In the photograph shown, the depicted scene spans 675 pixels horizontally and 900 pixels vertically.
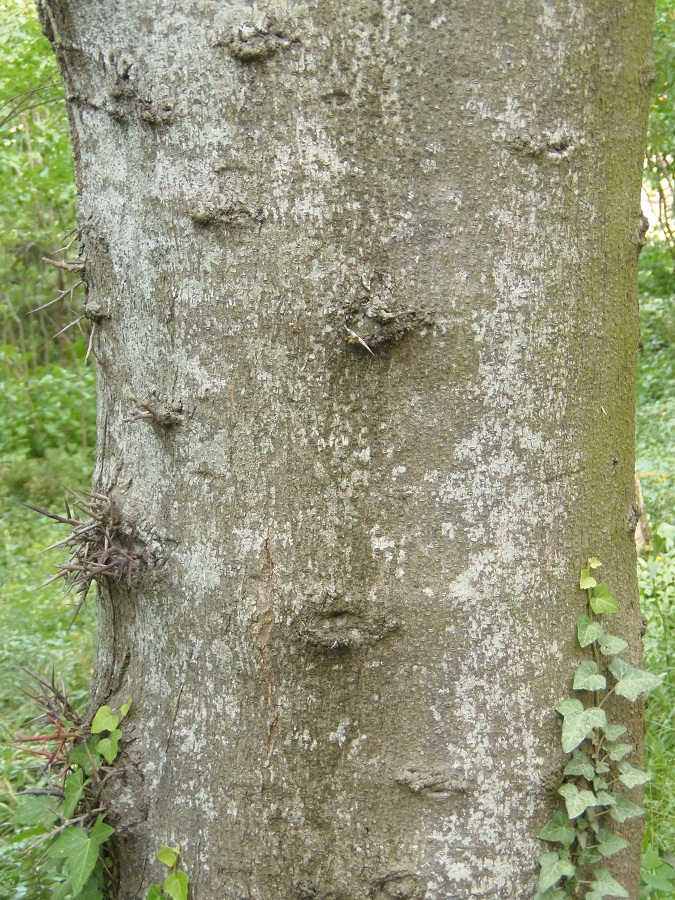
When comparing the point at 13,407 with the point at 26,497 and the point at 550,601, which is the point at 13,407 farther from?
A: the point at 550,601

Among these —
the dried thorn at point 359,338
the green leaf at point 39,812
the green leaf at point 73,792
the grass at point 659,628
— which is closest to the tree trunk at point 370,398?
the dried thorn at point 359,338

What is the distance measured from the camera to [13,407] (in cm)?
834

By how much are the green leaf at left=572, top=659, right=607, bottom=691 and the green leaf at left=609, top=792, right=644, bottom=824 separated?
0.67 feet

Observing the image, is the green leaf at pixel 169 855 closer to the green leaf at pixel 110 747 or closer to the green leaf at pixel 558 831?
the green leaf at pixel 110 747

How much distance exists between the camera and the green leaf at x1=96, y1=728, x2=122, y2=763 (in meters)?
1.54

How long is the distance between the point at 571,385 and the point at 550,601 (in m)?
0.37

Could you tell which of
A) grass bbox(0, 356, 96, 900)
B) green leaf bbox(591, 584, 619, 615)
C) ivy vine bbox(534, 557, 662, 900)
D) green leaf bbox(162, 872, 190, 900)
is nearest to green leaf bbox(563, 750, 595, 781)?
ivy vine bbox(534, 557, 662, 900)

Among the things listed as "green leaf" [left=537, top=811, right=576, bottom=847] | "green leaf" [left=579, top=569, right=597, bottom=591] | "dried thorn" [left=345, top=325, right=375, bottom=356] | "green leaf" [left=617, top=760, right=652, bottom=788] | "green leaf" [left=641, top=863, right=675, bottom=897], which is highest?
"dried thorn" [left=345, top=325, right=375, bottom=356]

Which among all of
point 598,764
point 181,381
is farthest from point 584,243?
point 598,764

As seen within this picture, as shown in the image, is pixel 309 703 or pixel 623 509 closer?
pixel 309 703

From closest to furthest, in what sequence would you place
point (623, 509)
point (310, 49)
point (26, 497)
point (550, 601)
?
point (310, 49), point (550, 601), point (623, 509), point (26, 497)

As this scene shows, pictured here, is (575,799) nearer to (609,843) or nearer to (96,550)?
(609,843)

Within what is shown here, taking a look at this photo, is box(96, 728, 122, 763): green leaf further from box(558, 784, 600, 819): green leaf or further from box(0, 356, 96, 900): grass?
box(558, 784, 600, 819): green leaf

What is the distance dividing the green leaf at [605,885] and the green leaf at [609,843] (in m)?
0.04
